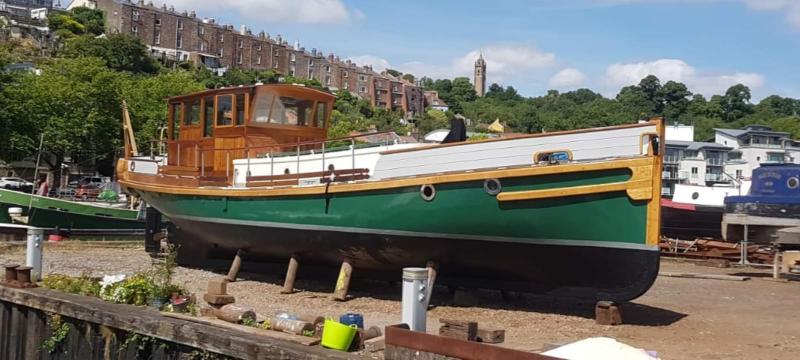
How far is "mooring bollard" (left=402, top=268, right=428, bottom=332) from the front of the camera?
5.71 metres

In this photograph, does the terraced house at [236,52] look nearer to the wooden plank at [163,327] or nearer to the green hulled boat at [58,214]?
the green hulled boat at [58,214]

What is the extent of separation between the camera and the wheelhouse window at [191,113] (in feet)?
46.6

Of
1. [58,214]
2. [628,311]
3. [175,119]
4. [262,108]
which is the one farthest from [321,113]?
[58,214]

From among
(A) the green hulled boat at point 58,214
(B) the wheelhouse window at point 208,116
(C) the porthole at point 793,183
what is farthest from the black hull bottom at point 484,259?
(A) the green hulled boat at point 58,214

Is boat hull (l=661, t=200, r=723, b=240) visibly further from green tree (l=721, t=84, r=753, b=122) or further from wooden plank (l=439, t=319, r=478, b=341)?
green tree (l=721, t=84, r=753, b=122)

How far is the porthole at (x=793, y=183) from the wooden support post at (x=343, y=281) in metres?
12.0

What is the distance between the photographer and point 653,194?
854 cm

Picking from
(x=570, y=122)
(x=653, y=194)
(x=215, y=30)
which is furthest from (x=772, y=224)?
(x=215, y=30)

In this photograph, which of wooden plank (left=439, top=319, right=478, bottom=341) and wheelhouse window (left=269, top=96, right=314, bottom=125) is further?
wheelhouse window (left=269, top=96, right=314, bottom=125)

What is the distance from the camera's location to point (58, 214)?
76.2ft

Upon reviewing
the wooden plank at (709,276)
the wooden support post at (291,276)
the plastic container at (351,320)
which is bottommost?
the wooden plank at (709,276)

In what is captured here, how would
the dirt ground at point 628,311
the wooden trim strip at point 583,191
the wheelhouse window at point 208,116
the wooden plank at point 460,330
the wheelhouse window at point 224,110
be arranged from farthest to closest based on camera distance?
the wheelhouse window at point 208,116, the wheelhouse window at point 224,110, the wooden trim strip at point 583,191, the dirt ground at point 628,311, the wooden plank at point 460,330

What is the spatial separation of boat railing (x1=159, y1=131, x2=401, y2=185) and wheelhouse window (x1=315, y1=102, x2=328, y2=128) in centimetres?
55

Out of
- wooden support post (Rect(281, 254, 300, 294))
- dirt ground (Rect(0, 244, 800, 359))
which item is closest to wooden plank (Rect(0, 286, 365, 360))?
dirt ground (Rect(0, 244, 800, 359))
